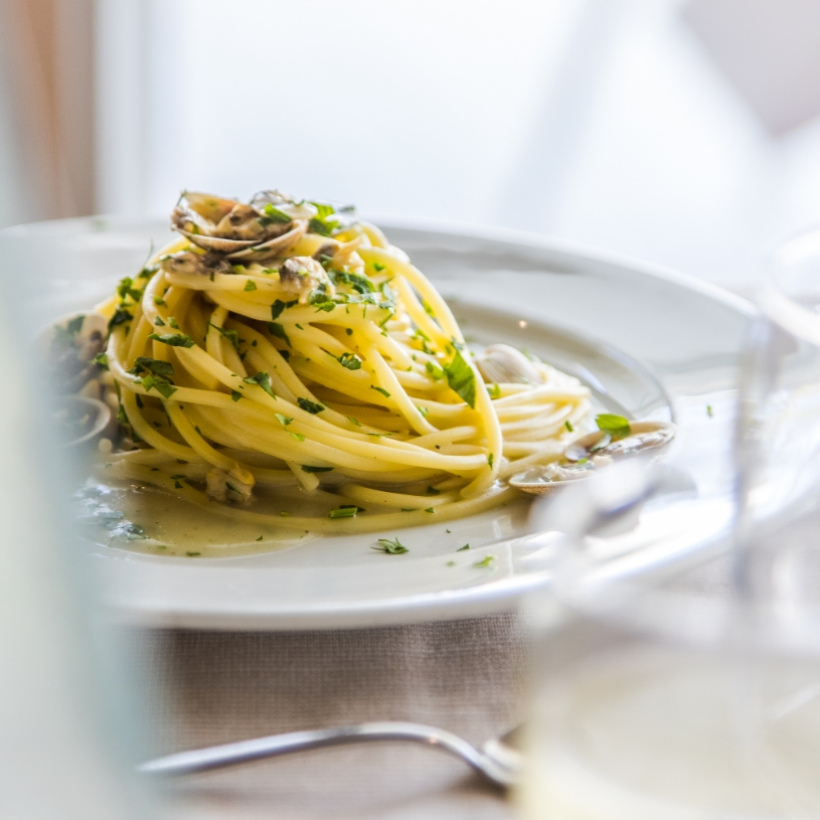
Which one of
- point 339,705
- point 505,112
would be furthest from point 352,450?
point 505,112

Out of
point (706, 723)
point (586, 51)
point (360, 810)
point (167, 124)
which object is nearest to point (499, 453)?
point (360, 810)

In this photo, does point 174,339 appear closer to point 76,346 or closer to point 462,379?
point 76,346

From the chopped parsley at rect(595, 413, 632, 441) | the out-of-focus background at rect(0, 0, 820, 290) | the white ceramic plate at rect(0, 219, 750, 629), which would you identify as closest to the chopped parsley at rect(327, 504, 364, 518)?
the white ceramic plate at rect(0, 219, 750, 629)

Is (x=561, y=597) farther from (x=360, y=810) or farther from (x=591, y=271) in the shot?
(x=591, y=271)

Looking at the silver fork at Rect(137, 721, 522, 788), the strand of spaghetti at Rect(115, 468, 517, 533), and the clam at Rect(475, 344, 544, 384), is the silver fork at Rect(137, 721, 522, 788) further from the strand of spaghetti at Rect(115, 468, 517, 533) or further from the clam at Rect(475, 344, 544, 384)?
the clam at Rect(475, 344, 544, 384)

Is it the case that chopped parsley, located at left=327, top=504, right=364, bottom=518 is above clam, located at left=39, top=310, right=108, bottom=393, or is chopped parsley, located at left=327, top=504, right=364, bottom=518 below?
below
